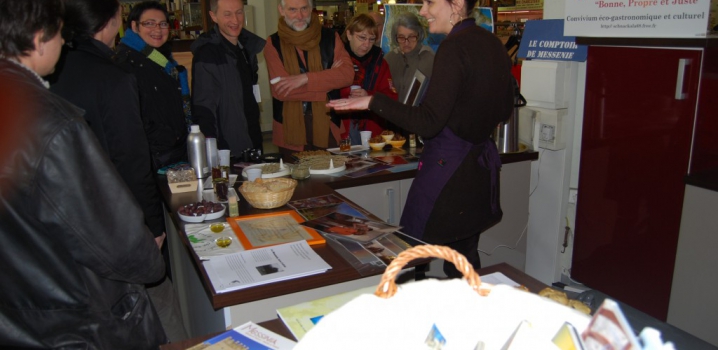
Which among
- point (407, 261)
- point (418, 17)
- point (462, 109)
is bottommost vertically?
point (407, 261)

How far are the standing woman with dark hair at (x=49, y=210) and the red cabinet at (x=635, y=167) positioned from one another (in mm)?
2555

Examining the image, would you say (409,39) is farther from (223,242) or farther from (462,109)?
(223,242)

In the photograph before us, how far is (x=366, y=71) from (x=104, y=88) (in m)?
2.01

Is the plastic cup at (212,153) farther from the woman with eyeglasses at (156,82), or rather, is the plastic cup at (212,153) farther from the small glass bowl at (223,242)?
the small glass bowl at (223,242)

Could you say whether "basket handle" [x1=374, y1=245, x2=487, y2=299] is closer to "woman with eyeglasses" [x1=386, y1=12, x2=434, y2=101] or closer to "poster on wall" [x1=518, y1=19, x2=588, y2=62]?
"poster on wall" [x1=518, y1=19, x2=588, y2=62]

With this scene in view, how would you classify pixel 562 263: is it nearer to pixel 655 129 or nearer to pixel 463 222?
pixel 655 129

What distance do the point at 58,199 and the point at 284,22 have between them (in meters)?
2.53

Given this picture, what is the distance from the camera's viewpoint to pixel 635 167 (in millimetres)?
2930

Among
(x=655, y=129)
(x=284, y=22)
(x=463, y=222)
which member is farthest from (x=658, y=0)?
(x=284, y=22)

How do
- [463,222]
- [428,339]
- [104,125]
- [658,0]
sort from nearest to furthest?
[428,339]
[104,125]
[463,222]
[658,0]

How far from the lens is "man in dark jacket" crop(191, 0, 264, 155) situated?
10.2 ft

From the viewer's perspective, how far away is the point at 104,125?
83.1 inches

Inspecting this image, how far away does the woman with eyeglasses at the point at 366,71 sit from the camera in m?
3.67

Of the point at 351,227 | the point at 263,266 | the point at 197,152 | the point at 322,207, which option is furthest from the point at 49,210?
the point at 197,152
